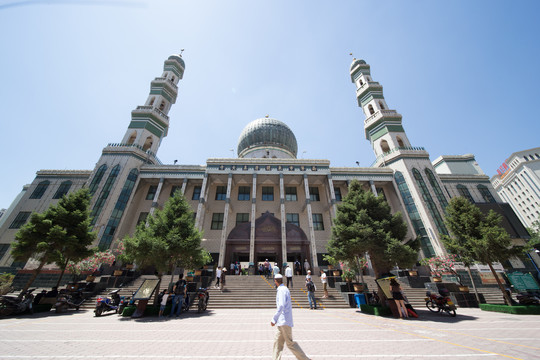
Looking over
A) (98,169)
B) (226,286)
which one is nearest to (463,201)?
(226,286)

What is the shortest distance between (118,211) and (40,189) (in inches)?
484

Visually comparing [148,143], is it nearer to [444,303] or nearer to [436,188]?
[444,303]

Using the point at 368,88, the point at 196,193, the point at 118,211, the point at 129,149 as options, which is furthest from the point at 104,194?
the point at 368,88

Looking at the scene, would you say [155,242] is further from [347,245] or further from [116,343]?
[347,245]

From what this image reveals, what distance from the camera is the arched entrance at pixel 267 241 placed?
2192 centimetres

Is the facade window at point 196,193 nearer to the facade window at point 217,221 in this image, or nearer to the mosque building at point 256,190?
the mosque building at point 256,190

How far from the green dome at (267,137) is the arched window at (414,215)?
49.7ft

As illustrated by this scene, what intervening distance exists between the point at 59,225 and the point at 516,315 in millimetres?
24842

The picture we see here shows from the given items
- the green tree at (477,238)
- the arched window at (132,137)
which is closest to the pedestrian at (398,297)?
the green tree at (477,238)

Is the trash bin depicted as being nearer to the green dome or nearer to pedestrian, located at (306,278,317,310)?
pedestrian, located at (306,278,317,310)

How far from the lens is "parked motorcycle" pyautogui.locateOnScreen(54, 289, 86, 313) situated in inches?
401

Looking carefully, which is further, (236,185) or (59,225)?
(236,185)

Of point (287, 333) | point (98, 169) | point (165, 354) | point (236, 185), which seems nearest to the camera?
point (287, 333)

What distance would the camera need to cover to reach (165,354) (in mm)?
4273
